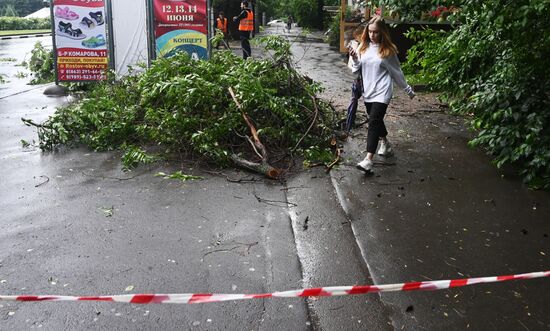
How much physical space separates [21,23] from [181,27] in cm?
5599

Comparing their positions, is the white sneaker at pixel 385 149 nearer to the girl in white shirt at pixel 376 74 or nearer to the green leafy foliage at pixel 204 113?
the girl in white shirt at pixel 376 74

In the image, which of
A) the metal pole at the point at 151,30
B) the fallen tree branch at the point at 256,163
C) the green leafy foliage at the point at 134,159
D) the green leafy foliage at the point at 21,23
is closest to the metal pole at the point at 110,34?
the metal pole at the point at 151,30

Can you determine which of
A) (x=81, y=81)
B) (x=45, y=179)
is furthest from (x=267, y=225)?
(x=81, y=81)

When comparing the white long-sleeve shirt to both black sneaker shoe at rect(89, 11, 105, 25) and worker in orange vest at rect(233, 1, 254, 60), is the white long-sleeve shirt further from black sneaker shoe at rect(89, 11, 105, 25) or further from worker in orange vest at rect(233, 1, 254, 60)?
worker in orange vest at rect(233, 1, 254, 60)

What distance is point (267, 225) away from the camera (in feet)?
16.0

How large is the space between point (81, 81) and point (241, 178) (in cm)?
682

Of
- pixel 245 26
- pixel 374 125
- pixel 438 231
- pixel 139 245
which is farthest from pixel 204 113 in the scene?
pixel 245 26

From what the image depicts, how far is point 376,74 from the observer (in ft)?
20.5

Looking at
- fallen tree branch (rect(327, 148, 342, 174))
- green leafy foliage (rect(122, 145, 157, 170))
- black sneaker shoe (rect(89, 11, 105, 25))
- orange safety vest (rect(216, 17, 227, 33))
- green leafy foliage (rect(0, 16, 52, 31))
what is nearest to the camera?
fallen tree branch (rect(327, 148, 342, 174))

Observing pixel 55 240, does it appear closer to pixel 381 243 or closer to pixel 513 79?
pixel 381 243

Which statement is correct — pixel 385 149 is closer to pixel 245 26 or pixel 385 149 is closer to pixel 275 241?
pixel 275 241

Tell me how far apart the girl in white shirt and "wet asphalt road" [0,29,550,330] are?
0.42 m

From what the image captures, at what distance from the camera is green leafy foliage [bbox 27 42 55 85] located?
47.0 ft

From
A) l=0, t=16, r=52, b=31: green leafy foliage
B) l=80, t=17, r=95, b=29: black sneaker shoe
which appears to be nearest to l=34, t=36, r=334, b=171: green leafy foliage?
l=80, t=17, r=95, b=29: black sneaker shoe
